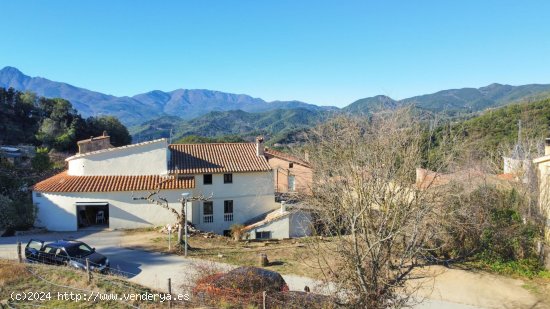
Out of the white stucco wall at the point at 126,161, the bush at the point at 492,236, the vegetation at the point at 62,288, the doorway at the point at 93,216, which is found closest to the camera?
the vegetation at the point at 62,288

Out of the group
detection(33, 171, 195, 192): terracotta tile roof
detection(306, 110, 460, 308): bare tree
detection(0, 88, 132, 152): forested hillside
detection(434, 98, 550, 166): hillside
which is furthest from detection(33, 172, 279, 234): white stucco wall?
detection(0, 88, 132, 152): forested hillside

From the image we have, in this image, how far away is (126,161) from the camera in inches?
1055

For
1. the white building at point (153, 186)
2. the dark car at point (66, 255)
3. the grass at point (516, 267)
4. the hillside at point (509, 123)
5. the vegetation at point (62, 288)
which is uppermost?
the hillside at point (509, 123)

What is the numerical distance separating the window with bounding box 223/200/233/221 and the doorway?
788cm

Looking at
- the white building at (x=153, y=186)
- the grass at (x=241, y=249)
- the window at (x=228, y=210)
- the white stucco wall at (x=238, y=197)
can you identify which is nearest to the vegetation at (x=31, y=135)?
the white building at (x=153, y=186)

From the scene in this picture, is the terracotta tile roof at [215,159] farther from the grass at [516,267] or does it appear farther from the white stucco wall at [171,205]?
the grass at [516,267]

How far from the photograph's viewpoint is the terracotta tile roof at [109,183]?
24.5 metres

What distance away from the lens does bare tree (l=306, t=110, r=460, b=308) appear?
9.12 meters

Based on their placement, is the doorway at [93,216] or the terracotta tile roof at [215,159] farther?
the terracotta tile roof at [215,159]

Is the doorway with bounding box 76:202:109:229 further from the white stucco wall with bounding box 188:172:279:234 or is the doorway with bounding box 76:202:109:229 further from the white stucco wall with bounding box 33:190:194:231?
the white stucco wall with bounding box 188:172:279:234

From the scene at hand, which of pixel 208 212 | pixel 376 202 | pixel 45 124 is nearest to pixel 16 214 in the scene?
pixel 208 212

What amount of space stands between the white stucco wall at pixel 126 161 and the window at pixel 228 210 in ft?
16.3

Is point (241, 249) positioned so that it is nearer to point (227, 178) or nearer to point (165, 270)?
point (165, 270)

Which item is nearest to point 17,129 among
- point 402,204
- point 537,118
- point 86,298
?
point 86,298
